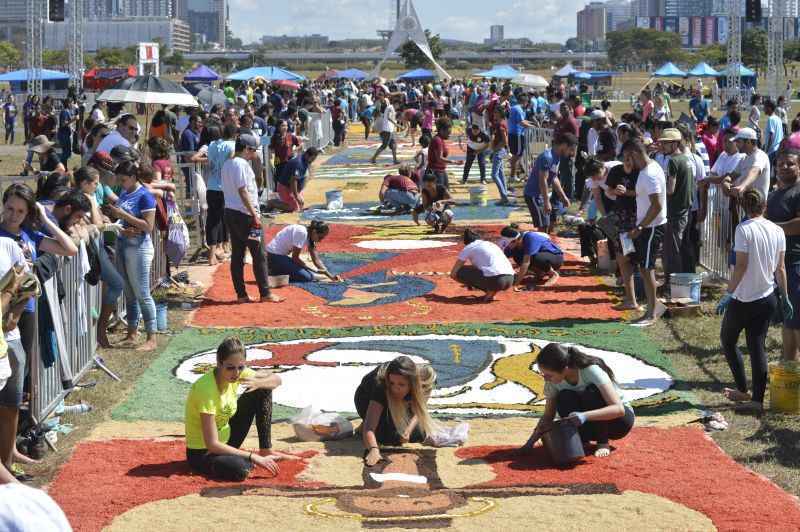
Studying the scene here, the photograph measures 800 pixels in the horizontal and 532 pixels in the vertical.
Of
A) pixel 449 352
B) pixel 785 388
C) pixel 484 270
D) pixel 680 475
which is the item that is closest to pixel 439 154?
pixel 484 270

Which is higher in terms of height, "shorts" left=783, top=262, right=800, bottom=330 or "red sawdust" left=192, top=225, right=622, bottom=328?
"shorts" left=783, top=262, right=800, bottom=330

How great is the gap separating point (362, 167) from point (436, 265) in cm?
1635

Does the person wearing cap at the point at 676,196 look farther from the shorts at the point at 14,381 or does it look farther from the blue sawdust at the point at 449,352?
the shorts at the point at 14,381

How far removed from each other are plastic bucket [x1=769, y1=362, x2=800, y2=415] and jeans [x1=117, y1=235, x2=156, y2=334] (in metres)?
5.90

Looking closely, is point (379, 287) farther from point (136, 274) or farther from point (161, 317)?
point (136, 274)

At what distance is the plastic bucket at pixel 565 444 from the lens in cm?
855

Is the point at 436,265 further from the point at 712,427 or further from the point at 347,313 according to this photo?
the point at 712,427

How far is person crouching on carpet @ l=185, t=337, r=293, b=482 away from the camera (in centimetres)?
822

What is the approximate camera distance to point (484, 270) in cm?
1510

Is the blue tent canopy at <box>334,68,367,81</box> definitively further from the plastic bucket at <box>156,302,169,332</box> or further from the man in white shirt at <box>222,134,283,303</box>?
the plastic bucket at <box>156,302,169,332</box>

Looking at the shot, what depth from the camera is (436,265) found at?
17.7 m

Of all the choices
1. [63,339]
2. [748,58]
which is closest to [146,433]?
[63,339]

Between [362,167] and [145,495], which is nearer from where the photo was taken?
[145,495]

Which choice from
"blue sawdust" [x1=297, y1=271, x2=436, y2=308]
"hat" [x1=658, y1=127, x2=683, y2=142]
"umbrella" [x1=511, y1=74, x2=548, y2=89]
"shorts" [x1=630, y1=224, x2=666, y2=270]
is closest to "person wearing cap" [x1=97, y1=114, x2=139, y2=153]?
"blue sawdust" [x1=297, y1=271, x2=436, y2=308]
